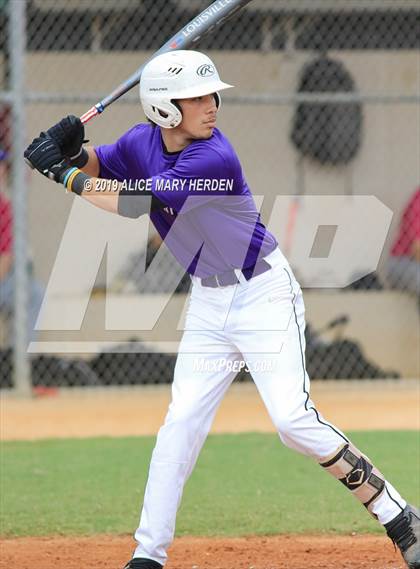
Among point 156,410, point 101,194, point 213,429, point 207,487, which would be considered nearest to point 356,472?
point 101,194

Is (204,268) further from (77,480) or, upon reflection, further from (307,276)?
(307,276)

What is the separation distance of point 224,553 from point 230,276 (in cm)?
130

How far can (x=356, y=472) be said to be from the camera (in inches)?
171

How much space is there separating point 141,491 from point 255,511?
0.76 metres

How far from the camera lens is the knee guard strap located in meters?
4.34

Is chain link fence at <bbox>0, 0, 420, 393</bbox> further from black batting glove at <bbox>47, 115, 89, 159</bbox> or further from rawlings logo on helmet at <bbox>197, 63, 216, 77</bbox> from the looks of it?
rawlings logo on helmet at <bbox>197, 63, 216, 77</bbox>

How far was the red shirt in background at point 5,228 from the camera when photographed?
9023mm

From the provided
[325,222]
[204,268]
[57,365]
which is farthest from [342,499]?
[325,222]

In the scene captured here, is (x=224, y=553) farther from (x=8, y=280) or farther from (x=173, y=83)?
(x=8, y=280)

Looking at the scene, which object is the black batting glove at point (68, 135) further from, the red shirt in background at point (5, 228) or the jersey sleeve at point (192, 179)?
the red shirt in background at point (5, 228)

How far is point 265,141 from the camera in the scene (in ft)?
33.9

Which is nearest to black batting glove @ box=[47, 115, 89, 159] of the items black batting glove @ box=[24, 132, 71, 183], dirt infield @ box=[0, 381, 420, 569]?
black batting glove @ box=[24, 132, 71, 183]

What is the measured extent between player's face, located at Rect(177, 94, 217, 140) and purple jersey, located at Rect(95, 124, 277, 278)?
4 cm

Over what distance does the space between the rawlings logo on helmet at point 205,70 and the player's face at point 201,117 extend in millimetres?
83
